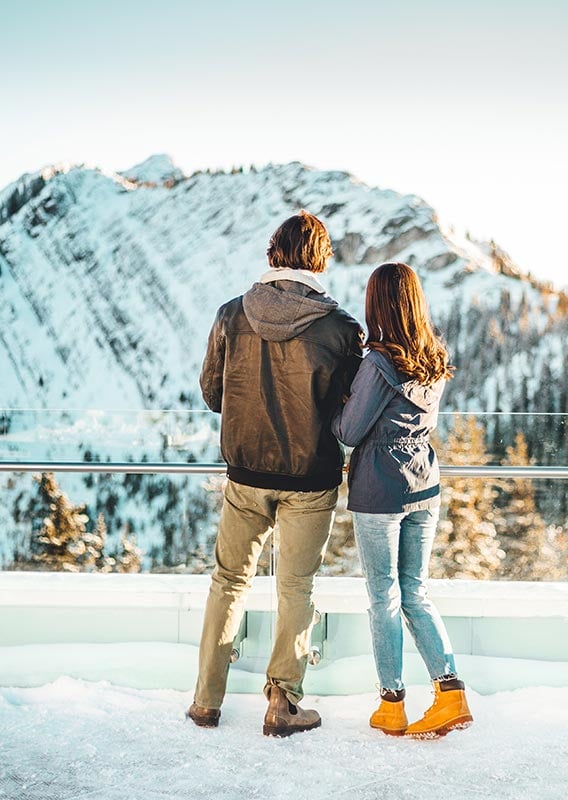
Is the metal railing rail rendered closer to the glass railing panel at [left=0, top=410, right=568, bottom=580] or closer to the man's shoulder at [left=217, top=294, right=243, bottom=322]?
the glass railing panel at [left=0, top=410, right=568, bottom=580]

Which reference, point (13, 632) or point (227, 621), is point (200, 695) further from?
point (13, 632)

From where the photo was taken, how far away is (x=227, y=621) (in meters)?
2.20

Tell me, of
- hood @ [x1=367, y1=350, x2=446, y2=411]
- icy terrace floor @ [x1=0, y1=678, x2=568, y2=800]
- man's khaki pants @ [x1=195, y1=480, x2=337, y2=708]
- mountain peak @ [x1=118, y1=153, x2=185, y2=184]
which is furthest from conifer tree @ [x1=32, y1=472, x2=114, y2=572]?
mountain peak @ [x1=118, y1=153, x2=185, y2=184]

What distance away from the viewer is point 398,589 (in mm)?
2123

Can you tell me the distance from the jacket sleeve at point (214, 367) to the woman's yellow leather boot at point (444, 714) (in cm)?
85

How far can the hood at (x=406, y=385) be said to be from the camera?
6.54ft

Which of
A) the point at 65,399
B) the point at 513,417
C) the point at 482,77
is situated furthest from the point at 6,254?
the point at 513,417

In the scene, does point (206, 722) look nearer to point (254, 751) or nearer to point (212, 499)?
point (254, 751)

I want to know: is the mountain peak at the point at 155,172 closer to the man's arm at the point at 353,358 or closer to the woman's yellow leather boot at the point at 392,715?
the man's arm at the point at 353,358

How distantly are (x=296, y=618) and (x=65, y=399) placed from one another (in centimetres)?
3425

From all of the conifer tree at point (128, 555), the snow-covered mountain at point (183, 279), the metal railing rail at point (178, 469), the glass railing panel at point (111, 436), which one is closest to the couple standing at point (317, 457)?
the metal railing rail at point (178, 469)

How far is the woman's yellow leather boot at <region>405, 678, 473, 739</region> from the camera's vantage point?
2.09 m

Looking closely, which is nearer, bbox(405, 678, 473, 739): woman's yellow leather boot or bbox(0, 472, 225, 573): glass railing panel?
bbox(405, 678, 473, 739): woman's yellow leather boot

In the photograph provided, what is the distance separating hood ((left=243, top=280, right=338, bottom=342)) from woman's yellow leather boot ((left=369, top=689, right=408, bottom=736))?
869 millimetres
